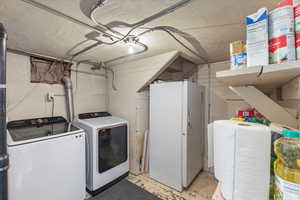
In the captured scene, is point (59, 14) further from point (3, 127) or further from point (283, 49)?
point (283, 49)

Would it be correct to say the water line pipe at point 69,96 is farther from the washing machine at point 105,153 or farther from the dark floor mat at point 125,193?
the dark floor mat at point 125,193

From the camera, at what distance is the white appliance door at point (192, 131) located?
195 centimetres

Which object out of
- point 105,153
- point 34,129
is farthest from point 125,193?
point 34,129

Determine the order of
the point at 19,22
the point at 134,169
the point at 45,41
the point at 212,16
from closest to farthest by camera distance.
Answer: the point at 212,16 → the point at 19,22 → the point at 45,41 → the point at 134,169

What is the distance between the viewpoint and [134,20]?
44.5 inches

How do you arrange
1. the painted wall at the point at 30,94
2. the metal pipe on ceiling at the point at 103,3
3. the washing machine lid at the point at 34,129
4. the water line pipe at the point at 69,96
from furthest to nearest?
the water line pipe at the point at 69,96 → the painted wall at the point at 30,94 → the washing machine lid at the point at 34,129 → the metal pipe on ceiling at the point at 103,3

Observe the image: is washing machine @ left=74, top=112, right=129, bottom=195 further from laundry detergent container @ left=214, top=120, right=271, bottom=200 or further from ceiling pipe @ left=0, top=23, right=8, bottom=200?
laundry detergent container @ left=214, top=120, right=271, bottom=200

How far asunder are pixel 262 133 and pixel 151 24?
1.15 m

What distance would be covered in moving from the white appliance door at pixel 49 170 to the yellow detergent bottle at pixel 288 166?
6.11ft

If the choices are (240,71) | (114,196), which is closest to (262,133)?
(240,71)

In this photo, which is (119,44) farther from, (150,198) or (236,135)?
(150,198)

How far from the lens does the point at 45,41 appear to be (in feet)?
5.11

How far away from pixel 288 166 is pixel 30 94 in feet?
9.18

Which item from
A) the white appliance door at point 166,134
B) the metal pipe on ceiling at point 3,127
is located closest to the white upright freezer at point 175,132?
the white appliance door at point 166,134
